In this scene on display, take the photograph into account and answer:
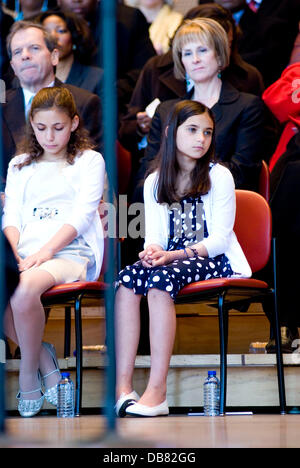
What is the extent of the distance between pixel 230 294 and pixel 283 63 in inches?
57.5

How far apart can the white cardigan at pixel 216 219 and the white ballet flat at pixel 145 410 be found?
1.80 feet

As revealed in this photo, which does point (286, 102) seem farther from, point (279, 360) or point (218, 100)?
point (279, 360)

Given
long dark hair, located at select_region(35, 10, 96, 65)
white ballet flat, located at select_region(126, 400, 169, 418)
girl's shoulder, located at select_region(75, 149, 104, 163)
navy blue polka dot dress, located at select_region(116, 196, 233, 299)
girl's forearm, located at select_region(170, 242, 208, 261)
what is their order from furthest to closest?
long dark hair, located at select_region(35, 10, 96, 65) < girl's shoulder, located at select_region(75, 149, 104, 163) < girl's forearm, located at select_region(170, 242, 208, 261) < navy blue polka dot dress, located at select_region(116, 196, 233, 299) < white ballet flat, located at select_region(126, 400, 169, 418)

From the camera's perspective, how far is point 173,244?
9.42 feet

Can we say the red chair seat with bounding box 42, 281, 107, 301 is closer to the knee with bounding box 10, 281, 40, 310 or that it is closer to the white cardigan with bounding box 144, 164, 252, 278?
the knee with bounding box 10, 281, 40, 310

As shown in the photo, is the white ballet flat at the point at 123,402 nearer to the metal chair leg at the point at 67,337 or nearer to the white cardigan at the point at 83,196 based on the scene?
the white cardigan at the point at 83,196

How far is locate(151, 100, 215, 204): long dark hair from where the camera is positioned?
2.88 m

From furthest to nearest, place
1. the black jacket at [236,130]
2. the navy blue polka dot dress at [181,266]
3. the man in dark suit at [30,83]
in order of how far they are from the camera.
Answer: the man in dark suit at [30,83] < the black jacket at [236,130] < the navy blue polka dot dress at [181,266]

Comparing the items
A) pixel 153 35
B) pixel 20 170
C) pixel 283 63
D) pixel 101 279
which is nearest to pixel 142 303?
pixel 101 279

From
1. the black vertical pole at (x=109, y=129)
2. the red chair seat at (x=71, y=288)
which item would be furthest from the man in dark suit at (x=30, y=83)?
the black vertical pole at (x=109, y=129)

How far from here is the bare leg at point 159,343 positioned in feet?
8.22

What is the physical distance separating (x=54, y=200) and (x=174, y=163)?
45cm

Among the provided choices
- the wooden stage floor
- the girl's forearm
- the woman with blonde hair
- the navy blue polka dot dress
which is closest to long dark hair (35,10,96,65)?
the woman with blonde hair

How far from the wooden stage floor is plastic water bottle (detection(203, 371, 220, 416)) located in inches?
19.9
